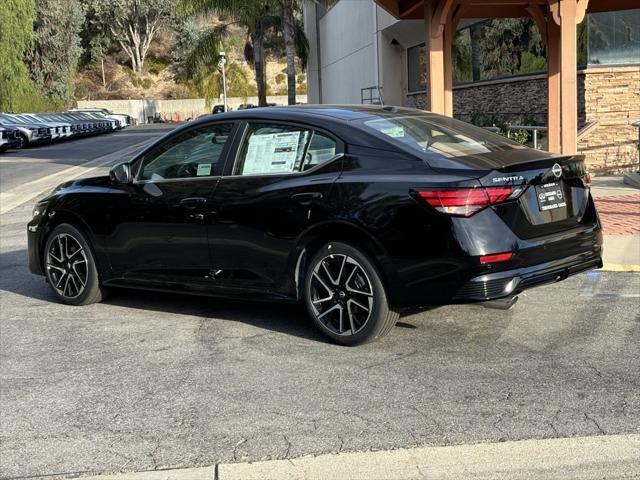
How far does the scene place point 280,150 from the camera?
5.78 m

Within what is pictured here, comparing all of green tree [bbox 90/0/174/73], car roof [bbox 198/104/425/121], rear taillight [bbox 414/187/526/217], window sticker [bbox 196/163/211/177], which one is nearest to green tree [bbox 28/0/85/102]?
green tree [bbox 90/0/174/73]

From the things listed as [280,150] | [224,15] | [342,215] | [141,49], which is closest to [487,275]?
[342,215]

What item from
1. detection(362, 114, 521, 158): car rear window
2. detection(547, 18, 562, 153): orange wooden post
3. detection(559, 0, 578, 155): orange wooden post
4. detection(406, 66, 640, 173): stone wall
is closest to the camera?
detection(362, 114, 521, 158): car rear window

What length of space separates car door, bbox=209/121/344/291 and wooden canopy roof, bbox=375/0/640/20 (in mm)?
8374

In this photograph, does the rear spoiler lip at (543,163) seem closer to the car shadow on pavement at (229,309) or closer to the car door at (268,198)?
the car door at (268,198)

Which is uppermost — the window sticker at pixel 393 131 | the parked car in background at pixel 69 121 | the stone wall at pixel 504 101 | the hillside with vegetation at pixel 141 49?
the hillside with vegetation at pixel 141 49

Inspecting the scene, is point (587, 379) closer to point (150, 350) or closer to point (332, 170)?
point (332, 170)

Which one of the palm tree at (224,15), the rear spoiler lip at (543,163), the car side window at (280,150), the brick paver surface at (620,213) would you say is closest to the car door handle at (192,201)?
the car side window at (280,150)

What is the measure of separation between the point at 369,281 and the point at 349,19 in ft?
96.8

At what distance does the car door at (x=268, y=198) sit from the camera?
549 centimetres

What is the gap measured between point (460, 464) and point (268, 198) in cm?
256

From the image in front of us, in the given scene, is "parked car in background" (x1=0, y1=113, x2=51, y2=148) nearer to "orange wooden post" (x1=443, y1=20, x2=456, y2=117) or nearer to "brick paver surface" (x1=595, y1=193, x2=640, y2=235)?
"orange wooden post" (x1=443, y1=20, x2=456, y2=117)

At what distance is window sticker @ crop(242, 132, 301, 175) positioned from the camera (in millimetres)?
5719

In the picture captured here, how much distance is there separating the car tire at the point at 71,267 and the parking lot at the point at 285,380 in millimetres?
124
